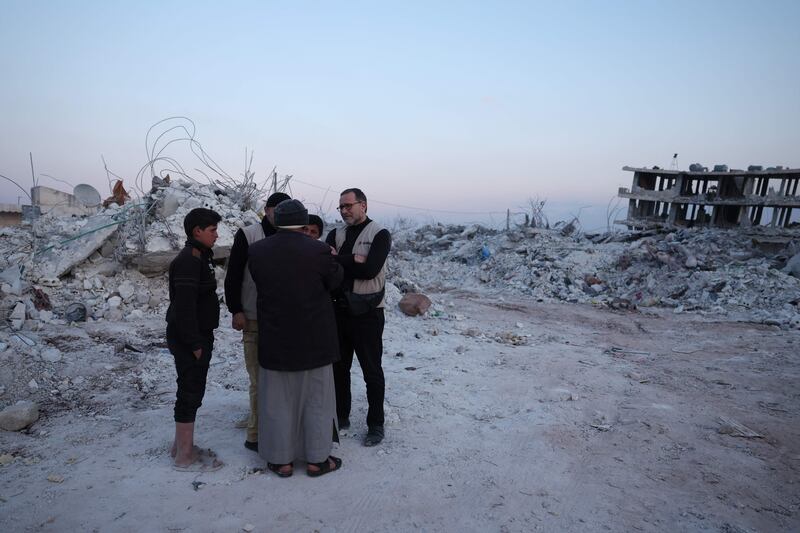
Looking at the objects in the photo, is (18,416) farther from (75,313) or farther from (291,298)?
(75,313)

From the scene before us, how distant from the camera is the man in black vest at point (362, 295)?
10.3ft

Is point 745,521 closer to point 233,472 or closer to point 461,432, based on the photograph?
point 461,432

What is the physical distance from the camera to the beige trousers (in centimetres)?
306

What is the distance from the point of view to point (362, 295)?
316cm

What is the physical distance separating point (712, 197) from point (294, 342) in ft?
66.4

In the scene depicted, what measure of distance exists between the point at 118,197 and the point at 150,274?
2.15 meters

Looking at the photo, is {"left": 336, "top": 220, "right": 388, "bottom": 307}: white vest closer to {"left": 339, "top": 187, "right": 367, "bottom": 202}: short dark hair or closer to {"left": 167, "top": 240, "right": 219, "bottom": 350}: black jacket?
{"left": 339, "top": 187, "right": 367, "bottom": 202}: short dark hair

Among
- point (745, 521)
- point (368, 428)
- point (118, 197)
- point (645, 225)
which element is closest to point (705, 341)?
point (745, 521)

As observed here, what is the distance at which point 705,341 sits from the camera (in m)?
7.05

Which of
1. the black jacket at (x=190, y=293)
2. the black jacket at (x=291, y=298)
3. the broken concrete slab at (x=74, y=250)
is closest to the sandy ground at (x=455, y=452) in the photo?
the black jacket at (x=291, y=298)

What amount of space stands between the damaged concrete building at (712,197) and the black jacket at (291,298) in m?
18.8

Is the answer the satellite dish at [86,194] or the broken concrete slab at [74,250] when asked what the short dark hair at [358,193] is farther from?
the satellite dish at [86,194]

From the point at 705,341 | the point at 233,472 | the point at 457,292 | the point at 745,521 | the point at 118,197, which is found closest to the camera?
the point at 745,521

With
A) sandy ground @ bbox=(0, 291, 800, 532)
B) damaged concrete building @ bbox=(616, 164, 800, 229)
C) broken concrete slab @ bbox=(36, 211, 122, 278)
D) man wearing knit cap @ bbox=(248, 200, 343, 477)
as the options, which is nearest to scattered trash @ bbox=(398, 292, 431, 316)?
sandy ground @ bbox=(0, 291, 800, 532)
